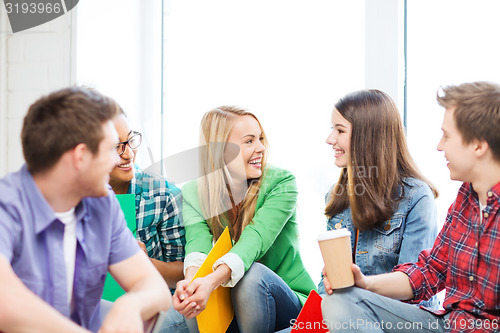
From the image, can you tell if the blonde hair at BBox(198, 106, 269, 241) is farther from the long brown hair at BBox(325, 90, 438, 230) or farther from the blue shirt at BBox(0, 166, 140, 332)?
the blue shirt at BBox(0, 166, 140, 332)

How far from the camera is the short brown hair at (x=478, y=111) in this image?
1.34 metres

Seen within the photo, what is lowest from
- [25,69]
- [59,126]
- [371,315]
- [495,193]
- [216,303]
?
[216,303]

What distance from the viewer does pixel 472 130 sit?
1.36 meters

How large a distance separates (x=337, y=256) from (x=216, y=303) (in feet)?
1.75

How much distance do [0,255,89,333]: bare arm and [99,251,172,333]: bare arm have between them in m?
0.09

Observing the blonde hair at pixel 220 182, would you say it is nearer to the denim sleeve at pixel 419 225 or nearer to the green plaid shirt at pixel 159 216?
the green plaid shirt at pixel 159 216

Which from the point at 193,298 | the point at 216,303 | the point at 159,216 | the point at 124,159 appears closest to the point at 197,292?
the point at 193,298

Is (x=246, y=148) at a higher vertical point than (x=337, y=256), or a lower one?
higher

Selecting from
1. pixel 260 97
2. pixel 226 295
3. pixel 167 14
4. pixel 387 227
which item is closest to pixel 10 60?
pixel 167 14

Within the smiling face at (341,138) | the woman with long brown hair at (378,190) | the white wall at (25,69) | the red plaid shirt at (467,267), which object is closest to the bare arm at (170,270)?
the woman with long brown hair at (378,190)

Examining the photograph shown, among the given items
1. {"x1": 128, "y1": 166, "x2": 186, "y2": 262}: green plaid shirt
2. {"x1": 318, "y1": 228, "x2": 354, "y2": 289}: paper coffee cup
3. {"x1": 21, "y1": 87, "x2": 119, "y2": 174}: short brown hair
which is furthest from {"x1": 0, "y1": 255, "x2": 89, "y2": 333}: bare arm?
{"x1": 128, "y1": 166, "x2": 186, "y2": 262}: green plaid shirt

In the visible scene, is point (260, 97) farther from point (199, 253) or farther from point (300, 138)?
point (199, 253)

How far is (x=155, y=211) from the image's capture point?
192 cm

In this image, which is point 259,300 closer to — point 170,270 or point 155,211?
point 170,270
